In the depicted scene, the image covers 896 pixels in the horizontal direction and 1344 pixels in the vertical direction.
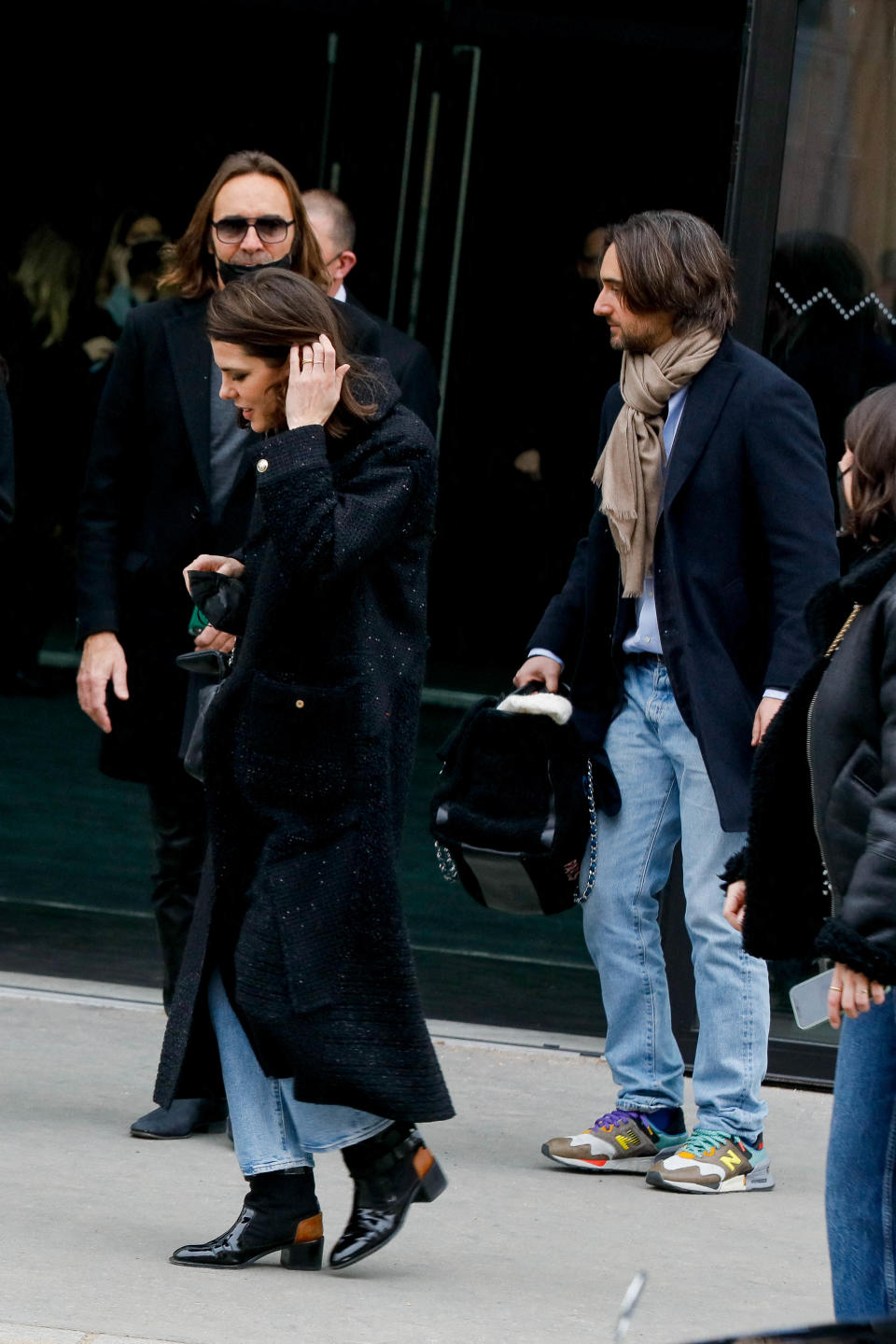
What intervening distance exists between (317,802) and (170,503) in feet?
4.53

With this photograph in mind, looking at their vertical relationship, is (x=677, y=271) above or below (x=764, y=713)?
above

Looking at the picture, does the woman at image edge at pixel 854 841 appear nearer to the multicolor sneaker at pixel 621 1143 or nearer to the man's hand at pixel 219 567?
the man's hand at pixel 219 567

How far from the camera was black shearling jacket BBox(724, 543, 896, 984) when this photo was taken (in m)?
3.04

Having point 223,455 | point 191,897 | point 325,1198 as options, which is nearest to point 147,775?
point 191,897

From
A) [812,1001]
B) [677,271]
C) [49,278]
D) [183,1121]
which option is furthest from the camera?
[49,278]

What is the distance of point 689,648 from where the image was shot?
457 centimetres

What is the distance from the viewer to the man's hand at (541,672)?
4.89m

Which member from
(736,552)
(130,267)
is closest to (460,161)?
(130,267)

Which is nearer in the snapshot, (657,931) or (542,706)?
(542,706)

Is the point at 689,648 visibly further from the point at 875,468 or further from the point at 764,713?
the point at 875,468

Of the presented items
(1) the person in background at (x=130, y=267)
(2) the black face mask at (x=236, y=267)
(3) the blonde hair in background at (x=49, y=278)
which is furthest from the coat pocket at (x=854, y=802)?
(3) the blonde hair in background at (x=49, y=278)

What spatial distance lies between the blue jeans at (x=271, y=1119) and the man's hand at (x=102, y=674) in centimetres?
122

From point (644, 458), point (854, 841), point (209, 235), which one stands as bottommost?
point (854, 841)

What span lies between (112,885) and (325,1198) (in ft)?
9.84
